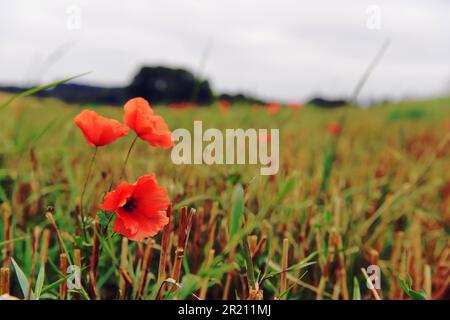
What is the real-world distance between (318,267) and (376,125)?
8.40ft

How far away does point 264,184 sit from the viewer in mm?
1291

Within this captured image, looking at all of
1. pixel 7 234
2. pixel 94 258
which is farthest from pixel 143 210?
pixel 7 234

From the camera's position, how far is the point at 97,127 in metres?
0.67

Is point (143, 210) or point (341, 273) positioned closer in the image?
point (143, 210)

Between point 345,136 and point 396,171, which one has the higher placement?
point 345,136

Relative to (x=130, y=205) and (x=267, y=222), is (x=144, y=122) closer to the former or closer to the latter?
(x=130, y=205)

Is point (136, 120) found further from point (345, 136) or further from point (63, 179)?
point (345, 136)

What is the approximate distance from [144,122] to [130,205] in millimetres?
106

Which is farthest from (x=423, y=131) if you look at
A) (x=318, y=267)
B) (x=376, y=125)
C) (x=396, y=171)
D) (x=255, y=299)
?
(x=255, y=299)

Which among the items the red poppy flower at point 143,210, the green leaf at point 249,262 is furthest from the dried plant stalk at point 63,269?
the green leaf at point 249,262

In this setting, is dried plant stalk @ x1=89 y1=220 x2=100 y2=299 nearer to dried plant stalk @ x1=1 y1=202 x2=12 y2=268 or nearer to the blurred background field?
the blurred background field

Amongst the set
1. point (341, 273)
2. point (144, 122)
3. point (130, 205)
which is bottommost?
point (341, 273)

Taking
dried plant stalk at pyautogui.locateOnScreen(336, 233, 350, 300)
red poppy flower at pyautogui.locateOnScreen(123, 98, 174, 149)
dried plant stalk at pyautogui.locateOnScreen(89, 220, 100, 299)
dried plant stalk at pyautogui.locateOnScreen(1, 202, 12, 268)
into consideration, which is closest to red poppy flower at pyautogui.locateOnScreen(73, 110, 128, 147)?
red poppy flower at pyautogui.locateOnScreen(123, 98, 174, 149)

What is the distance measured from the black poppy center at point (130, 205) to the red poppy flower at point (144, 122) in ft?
0.26
